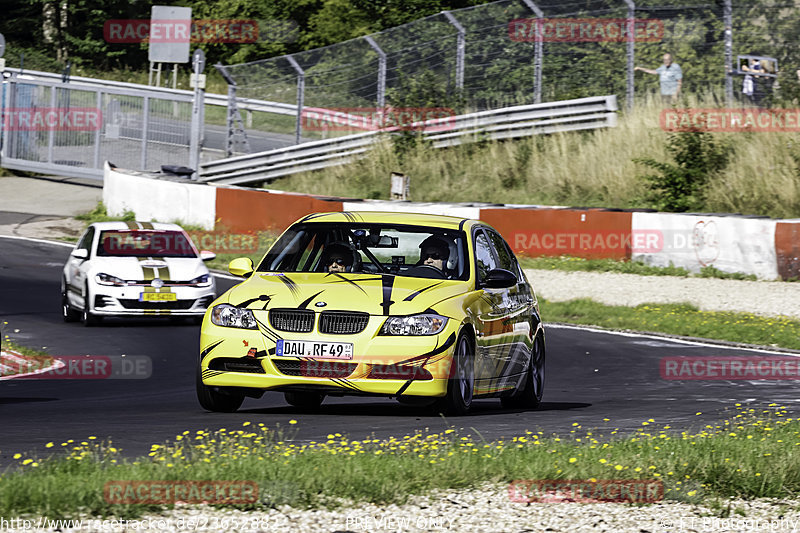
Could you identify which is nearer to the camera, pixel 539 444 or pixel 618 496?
pixel 618 496

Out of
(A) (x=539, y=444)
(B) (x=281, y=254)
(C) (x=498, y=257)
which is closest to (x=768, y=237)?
(C) (x=498, y=257)

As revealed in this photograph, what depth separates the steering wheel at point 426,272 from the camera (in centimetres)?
1053

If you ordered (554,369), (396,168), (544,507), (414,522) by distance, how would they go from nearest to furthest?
1. (414,522)
2. (544,507)
3. (554,369)
4. (396,168)

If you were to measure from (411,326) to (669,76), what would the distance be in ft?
70.4

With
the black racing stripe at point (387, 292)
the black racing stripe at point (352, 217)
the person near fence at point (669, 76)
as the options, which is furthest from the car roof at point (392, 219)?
the person near fence at point (669, 76)

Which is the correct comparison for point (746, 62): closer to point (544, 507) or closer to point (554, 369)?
point (554, 369)

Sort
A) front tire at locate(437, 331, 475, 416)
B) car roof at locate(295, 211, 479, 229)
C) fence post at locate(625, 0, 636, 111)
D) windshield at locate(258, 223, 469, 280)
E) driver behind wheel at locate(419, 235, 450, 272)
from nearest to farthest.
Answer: front tire at locate(437, 331, 475, 416)
windshield at locate(258, 223, 469, 280)
driver behind wheel at locate(419, 235, 450, 272)
car roof at locate(295, 211, 479, 229)
fence post at locate(625, 0, 636, 111)

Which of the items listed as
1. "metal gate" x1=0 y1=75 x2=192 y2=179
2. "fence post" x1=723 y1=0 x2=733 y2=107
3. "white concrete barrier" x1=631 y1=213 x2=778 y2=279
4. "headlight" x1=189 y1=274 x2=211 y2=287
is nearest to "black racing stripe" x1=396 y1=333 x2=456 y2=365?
"headlight" x1=189 y1=274 x2=211 y2=287

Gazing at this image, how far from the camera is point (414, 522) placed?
235 inches

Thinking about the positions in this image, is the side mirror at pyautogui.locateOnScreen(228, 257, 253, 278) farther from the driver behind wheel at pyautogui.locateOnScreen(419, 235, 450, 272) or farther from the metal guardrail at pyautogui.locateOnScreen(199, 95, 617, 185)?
the metal guardrail at pyautogui.locateOnScreen(199, 95, 617, 185)

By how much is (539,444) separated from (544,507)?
168 cm

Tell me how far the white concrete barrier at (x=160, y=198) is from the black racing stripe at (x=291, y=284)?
18.3m

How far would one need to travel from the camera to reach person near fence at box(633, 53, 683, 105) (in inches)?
1169

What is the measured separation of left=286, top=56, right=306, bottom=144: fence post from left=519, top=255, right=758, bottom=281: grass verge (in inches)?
400
